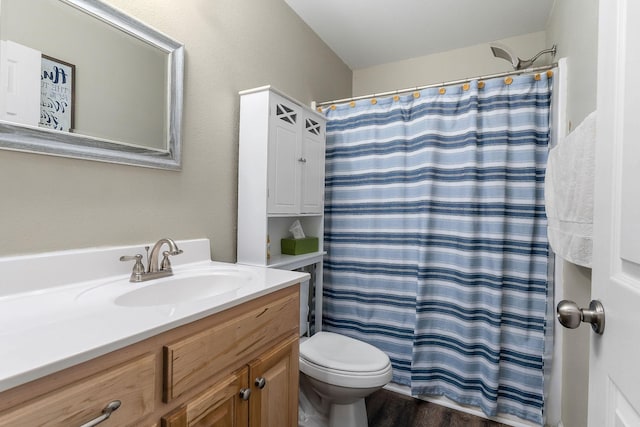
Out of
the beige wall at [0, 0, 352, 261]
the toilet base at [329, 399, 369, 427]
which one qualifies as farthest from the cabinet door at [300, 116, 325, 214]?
the toilet base at [329, 399, 369, 427]

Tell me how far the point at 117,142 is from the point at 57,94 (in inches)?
8.0

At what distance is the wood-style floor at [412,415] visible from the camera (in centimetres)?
168

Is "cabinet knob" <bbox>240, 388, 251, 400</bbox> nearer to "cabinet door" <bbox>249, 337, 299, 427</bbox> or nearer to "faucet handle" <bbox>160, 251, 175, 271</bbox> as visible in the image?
"cabinet door" <bbox>249, 337, 299, 427</bbox>

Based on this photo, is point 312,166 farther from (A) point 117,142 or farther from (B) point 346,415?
(B) point 346,415

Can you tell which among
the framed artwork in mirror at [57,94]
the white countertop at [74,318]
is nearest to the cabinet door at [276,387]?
the white countertop at [74,318]

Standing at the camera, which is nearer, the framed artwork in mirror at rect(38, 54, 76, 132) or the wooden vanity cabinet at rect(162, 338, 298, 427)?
the wooden vanity cabinet at rect(162, 338, 298, 427)

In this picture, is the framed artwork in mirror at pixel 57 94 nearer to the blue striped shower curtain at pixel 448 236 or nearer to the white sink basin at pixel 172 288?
the white sink basin at pixel 172 288

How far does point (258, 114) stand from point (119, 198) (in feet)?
2.36

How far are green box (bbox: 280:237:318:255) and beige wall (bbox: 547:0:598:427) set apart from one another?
1.32 m

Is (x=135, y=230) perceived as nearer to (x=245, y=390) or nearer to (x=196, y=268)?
(x=196, y=268)

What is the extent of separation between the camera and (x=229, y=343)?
33.8 inches

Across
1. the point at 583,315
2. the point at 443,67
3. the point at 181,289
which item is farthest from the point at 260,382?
the point at 443,67

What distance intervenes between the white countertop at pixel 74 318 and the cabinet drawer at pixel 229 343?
0.05 m

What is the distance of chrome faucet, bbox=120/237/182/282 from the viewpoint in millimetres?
1065
